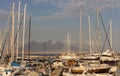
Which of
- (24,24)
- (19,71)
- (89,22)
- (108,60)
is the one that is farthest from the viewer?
(89,22)

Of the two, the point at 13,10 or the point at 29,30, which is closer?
the point at 13,10

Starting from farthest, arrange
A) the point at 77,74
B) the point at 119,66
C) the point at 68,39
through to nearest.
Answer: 1. the point at 68,39
2. the point at 77,74
3. the point at 119,66

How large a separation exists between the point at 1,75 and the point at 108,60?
20.4m

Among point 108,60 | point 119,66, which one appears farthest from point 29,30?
point 119,66

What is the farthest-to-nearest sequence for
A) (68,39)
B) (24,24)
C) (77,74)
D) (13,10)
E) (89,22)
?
(68,39)
(89,22)
(24,24)
(13,10)
(77,74)

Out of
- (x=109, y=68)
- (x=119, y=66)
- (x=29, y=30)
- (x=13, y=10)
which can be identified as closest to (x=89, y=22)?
(x=29, y=30)

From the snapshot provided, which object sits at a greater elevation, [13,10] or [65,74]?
[13,10]

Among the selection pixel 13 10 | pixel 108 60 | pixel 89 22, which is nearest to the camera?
pixel 108 60

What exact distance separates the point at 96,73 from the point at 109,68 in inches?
78.0

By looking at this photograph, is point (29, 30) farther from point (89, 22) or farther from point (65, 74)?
point (65, 74)

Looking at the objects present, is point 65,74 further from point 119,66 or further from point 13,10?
point 13,10

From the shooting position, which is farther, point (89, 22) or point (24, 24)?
point (89, 22)

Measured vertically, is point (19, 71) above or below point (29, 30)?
below

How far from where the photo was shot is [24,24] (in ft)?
179
